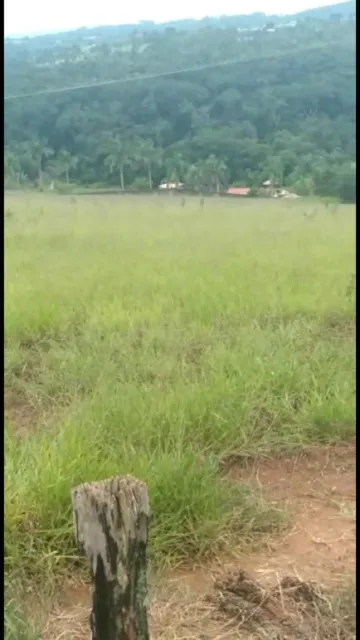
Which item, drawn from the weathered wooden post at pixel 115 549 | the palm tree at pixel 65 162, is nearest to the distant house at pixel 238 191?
the palm tree at pixel 65 162

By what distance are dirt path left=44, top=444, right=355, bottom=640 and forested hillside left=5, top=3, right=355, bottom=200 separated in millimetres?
517

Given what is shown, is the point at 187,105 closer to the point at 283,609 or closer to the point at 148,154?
the point at 148,154

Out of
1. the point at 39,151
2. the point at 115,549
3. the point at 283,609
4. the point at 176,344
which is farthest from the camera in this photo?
the point at 176,344

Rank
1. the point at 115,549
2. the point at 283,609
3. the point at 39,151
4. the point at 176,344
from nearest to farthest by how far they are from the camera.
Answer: the point at 115,549, the point at 283,609, the point at 39,151, the point at 176,344

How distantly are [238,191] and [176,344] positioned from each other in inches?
12.6

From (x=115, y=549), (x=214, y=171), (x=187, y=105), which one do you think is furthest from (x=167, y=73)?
(x=115, y=549)

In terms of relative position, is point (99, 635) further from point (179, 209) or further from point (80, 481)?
point (179, 209)

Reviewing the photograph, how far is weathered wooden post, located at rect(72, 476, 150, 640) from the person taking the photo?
1100 millimetres

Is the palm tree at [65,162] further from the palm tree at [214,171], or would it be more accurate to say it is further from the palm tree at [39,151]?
the palm tree at [214,171]

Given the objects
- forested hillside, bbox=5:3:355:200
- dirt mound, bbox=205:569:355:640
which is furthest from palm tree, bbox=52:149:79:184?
dirt mound, bbox=205:569:355:640

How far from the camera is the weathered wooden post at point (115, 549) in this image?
110 centimetres

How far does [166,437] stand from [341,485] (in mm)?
334

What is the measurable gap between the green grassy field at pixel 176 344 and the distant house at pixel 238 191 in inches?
0.8

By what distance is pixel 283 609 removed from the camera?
1.39 metres
